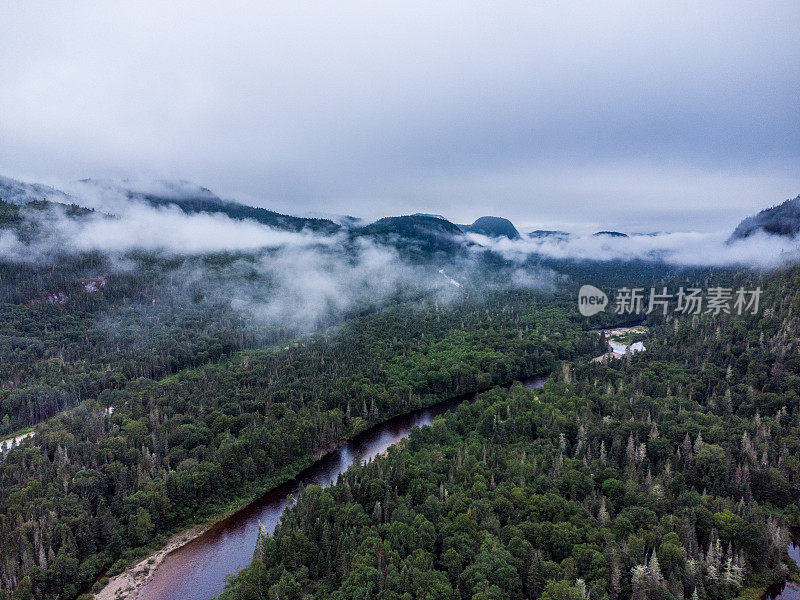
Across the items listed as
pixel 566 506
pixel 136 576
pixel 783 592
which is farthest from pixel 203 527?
pixel 783 592

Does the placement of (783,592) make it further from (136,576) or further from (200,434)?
(200,434)

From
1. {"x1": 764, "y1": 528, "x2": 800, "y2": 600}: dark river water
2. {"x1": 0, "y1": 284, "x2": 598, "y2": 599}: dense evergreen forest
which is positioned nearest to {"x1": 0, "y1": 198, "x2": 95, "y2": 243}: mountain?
{"x1": 0, "y1": 284, "x2": 598, "y2": 599}: dense evergreen forest

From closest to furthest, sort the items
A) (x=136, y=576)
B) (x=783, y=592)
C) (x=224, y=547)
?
1. (x=783, y=592)
2. (x=136, y=576)
3. (x=224, y=547)

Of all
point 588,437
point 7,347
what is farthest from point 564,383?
point 7,347

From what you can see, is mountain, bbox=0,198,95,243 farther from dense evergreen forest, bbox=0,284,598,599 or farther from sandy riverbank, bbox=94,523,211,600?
sandy riverbank, bbox=94,523,211,600

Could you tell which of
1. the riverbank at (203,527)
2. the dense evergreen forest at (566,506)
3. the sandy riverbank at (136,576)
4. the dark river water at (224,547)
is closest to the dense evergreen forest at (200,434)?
the riverbank at (203,527)
